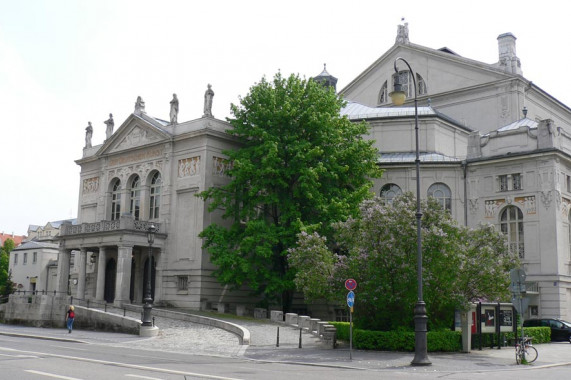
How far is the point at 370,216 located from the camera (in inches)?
1053

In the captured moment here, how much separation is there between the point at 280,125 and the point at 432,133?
43.8 ft

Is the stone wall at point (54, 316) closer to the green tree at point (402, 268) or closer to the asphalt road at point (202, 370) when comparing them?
the green tree at point (402, 268)

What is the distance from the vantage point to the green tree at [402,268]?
83.5ft

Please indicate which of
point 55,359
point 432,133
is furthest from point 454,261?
point 432,133

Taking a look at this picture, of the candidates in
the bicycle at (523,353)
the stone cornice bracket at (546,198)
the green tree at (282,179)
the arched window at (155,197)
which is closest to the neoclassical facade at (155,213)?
the arched window at (155,197)

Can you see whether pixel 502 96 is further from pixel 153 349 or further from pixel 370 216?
pixel 153 349

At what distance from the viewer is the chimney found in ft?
170

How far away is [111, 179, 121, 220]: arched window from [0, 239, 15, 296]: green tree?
29.6 meters

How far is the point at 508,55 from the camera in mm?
52219

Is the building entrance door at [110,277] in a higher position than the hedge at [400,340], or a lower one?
higher

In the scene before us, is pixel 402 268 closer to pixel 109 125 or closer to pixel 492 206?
pixel 492 206

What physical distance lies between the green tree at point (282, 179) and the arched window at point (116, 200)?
11.7m

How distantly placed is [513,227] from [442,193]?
213 inches

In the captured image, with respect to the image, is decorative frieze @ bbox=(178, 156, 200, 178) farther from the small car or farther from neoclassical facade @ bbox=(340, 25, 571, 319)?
the small car
